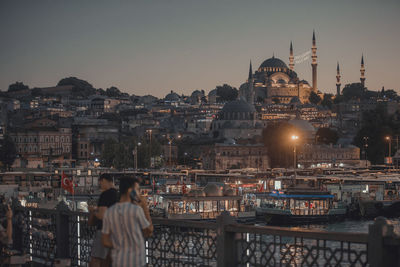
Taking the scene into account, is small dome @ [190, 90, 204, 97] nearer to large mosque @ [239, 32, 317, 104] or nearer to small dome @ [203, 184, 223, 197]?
large mosque @ [239, 32, 317, 104]

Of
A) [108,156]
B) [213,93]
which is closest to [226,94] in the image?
[213,93]

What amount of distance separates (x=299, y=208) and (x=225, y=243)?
1125 inches

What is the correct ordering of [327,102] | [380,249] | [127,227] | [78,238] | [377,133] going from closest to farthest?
[380,249], [127,227], [78,238], [377,133], [327,102]

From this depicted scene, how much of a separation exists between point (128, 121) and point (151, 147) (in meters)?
54.8

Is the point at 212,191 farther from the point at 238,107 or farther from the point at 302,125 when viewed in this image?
the point at 238,107

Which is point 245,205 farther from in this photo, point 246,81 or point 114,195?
point 246,81

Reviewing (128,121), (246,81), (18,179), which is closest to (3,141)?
(18,179)

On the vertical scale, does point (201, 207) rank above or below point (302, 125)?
below

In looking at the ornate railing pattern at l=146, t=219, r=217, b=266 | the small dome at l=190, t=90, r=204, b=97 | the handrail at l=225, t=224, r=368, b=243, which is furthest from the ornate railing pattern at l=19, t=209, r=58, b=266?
the small dome at l=190, t=90, r=204, b=97

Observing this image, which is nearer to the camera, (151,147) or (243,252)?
(243,252)

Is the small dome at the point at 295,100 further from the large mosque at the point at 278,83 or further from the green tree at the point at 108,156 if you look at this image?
the green tree at the point at 108,156

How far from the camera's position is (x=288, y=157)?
72.7 m

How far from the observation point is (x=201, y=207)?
3023 centimetres

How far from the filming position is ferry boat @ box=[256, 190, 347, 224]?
3350 centimetres
